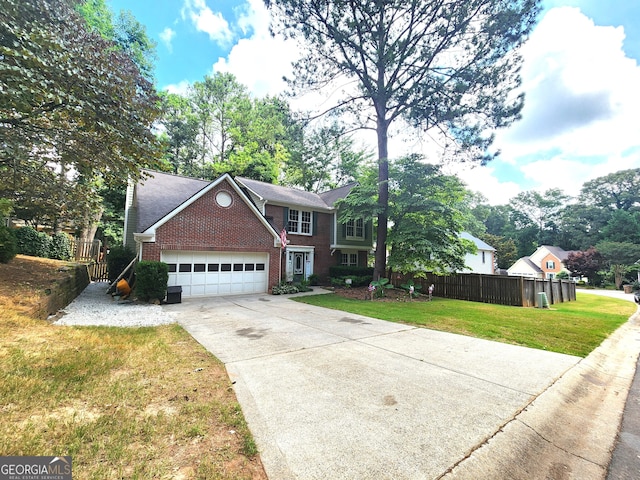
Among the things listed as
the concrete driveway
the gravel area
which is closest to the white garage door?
the gravel area

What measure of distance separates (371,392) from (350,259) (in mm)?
16784

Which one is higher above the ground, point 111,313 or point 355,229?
point 355,229

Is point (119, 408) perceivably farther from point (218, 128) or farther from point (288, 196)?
point (218, 128)

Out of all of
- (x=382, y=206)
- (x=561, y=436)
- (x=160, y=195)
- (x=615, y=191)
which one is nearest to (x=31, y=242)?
(x=160, y=195)

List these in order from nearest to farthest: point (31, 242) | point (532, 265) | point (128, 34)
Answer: point (31, 242) → point (128, 34) → point (532, 265)

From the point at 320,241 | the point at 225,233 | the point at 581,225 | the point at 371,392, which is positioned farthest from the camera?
the point at 581,225

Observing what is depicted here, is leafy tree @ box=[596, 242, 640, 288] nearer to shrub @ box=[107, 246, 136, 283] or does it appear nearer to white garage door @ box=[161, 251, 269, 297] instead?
white garage door @ box=[161, 251, 269, 297]

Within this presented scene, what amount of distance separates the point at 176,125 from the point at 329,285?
937 inches

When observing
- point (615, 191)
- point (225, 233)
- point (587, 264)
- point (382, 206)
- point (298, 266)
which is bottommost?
point (298, 266)

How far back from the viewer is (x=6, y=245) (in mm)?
8766

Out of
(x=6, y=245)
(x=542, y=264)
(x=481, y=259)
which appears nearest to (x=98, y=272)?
(x=6, y=245)

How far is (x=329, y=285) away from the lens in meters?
18.3

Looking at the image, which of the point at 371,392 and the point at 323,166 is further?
the point at 323,166
